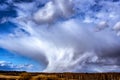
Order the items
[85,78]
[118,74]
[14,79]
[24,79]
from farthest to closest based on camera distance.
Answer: [118,74] < [85,78] < [14,79] < [24,79]

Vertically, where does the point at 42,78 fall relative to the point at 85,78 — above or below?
below

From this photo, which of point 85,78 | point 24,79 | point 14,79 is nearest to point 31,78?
point 24,79

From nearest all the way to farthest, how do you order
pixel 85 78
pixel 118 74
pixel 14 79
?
pixel 14 79 < pixel 85 78 < pixel 118 74

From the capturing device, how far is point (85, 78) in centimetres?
4869

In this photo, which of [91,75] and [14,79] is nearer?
[14,79]

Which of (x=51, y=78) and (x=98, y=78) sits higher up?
(x=98, y=78)

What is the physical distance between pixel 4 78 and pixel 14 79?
103cm

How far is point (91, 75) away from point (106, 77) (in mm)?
2967

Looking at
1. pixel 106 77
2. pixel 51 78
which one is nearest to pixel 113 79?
pixel 106 77

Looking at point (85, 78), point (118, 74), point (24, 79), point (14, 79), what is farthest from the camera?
point (118, 74)

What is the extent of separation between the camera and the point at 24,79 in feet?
64.3

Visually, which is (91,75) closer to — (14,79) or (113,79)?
(113,79)

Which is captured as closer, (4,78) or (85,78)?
(4,78)

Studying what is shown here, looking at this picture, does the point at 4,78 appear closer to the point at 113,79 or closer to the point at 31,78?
the point at 31,78
